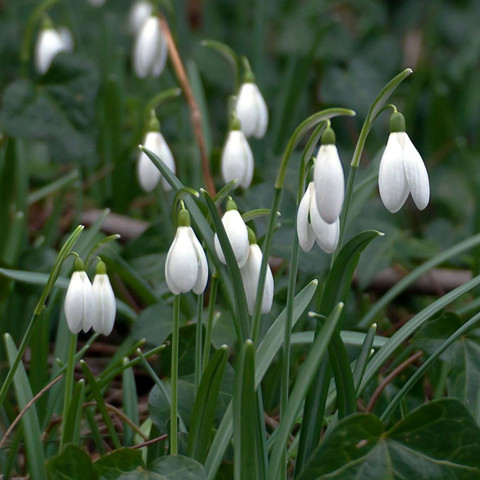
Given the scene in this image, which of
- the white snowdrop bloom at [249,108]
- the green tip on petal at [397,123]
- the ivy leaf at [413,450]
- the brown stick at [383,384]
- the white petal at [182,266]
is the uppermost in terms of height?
the green tip on petal at [397,123]

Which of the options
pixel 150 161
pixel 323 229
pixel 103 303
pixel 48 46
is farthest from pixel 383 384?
pixel 48 46

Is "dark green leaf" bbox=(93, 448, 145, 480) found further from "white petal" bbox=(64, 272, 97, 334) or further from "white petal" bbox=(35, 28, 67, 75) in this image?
"white petal" bbox=(35, 28, 67, 75)

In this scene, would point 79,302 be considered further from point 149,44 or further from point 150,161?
point 149,44

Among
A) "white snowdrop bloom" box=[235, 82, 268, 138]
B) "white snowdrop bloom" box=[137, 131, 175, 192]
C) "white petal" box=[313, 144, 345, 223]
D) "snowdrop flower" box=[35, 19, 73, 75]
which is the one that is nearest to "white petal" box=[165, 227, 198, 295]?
"white petal" box=[313, 144, 345, 223]

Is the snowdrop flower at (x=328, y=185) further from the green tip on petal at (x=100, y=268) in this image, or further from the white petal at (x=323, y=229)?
the green tip on petal at (x=100, y=268)

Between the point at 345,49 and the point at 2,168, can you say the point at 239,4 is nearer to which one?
the point at 345,49

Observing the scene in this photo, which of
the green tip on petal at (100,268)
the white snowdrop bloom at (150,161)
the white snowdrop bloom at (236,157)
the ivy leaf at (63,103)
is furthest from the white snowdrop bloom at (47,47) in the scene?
the green tip on petal at (100,268)
